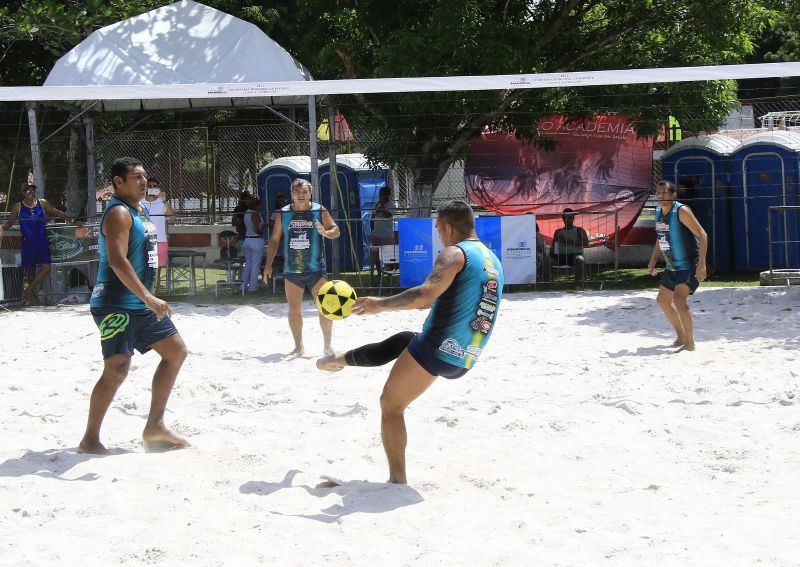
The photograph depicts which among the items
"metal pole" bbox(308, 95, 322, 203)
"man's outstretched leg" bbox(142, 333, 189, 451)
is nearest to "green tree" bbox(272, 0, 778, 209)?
"metal pole" bbox(308, 95, 322, 203)

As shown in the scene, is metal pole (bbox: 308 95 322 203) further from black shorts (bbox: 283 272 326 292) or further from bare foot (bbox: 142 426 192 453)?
bare foot (bbox: 142 426 192 453)

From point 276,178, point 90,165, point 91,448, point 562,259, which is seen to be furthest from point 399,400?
point 90,165

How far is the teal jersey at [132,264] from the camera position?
5660 millimetres

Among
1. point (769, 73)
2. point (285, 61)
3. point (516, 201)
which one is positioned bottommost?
point (516, 201)

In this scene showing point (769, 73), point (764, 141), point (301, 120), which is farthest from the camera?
point (301, 120)

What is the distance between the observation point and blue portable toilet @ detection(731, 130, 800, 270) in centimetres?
1451

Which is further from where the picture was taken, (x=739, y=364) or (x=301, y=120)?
(x=301, y=120)

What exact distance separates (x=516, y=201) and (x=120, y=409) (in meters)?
10.7

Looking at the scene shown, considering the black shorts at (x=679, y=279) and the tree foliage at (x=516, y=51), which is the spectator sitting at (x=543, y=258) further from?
the black shorts at (x=679, y=279)

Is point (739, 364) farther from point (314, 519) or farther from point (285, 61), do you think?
point (285, 61)

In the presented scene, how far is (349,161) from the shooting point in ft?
55.4

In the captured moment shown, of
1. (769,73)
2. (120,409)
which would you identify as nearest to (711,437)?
(120,409)

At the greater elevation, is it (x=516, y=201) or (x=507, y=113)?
(x=507, y=113)

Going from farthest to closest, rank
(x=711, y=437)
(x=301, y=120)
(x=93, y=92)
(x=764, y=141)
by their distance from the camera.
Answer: (x=301, y=120) < (x=764, y=141) < (x=93, y=92) < (x=711, y=437)
